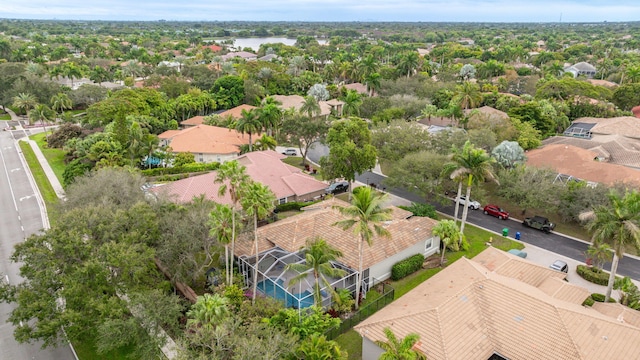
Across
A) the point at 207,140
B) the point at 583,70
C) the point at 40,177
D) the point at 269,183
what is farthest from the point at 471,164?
the point at 583,70

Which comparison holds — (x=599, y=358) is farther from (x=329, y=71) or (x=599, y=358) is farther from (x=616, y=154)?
(x=329, y=71)

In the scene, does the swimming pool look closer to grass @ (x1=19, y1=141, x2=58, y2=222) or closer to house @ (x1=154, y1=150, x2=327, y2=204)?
house @ (x1=154, y1=150, x2=327, y2=204)

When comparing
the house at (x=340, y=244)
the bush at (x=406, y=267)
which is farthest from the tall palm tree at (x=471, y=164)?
the bush at (x=406, y=267)

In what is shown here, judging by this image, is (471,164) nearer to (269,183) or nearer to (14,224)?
(269,183)

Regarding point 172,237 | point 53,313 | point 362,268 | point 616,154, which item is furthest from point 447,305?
point 616,154

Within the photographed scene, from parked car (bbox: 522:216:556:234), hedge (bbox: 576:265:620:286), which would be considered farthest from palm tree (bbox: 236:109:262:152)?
hedge (bbox: 576:265:620:286)

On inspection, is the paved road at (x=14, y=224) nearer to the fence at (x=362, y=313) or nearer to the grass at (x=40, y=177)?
the grass at (x=40, y=177)

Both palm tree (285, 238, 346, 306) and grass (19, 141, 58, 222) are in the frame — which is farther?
grass (19, 141, 58, 222)
